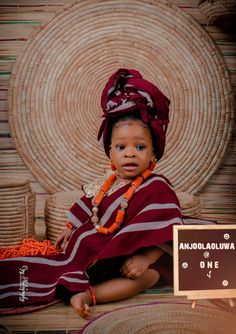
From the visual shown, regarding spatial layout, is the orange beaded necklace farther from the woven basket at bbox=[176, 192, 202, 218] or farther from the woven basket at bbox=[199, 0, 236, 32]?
→ the woven basket at bbox=[199, 0, 236, 32]

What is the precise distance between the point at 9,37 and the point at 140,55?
0.46 meters

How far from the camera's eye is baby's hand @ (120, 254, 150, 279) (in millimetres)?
1737

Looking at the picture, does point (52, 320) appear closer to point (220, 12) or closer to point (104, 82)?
point (104, 82)

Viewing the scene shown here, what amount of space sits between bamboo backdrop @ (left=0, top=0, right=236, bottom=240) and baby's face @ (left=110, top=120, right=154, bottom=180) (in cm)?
32

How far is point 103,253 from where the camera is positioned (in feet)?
5.65

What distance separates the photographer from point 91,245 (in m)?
1.82

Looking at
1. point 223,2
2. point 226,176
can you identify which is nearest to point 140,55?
point 223,2

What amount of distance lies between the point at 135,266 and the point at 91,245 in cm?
17

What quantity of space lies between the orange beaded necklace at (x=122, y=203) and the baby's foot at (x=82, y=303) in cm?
21

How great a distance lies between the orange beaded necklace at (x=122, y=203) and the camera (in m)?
1.77

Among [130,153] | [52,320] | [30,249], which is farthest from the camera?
[30,249]

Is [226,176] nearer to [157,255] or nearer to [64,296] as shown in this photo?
[157,255]

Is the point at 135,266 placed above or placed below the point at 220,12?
below

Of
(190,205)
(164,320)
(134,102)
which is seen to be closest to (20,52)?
(134,102)
